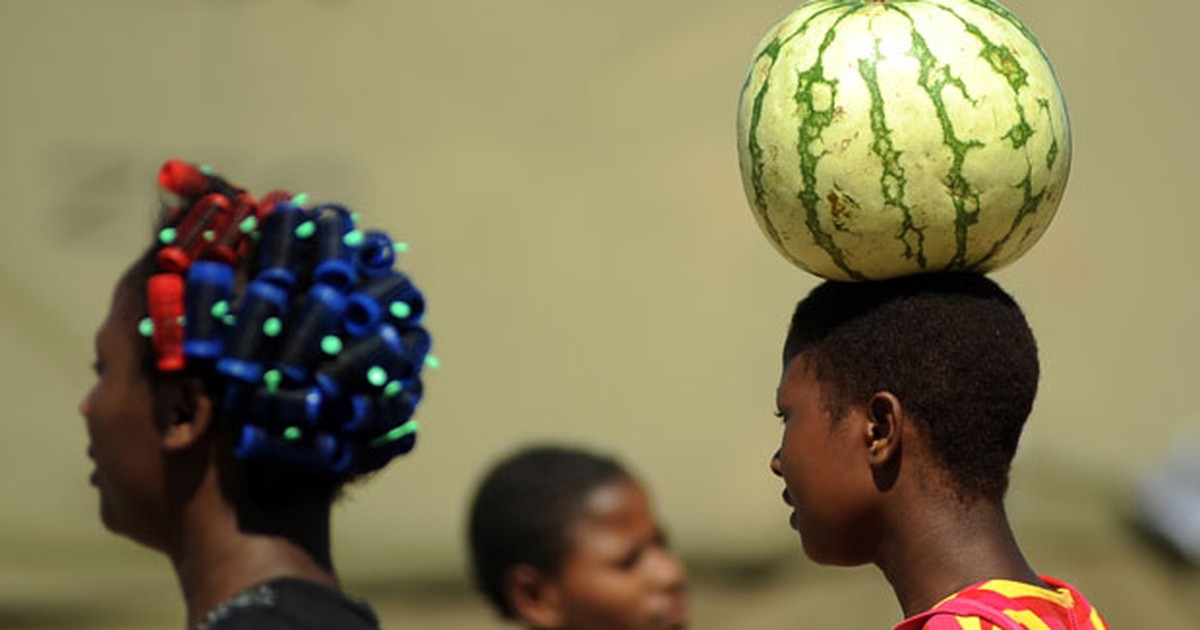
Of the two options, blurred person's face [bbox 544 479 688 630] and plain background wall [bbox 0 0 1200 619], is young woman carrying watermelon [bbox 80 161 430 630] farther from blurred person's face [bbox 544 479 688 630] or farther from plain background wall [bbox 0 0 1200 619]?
plain background wall [bbox 0 0 1200 619]

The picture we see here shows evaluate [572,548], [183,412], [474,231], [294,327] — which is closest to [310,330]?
[294,327]

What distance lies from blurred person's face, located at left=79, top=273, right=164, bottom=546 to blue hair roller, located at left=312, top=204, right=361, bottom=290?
0.35 metres

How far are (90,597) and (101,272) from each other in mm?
1168

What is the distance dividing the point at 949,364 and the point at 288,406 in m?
1.02

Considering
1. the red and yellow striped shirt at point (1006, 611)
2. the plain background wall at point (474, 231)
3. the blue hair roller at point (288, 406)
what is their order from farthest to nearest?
the plain background wall at point (474, 231)
the blue hair roller at point (288, 406)
the red and yellow striped shirt at point (1006, 611)

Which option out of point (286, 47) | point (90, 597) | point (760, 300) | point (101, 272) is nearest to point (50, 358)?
point (101, 272)

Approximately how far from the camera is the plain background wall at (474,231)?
7.28 m

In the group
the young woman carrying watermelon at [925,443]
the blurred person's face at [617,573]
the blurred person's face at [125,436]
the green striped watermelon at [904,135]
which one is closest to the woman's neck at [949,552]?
the young woman carrying watermelon at [925,443]

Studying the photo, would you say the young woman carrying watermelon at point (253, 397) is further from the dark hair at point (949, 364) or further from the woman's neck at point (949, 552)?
the woman's neck at point (949, 552)

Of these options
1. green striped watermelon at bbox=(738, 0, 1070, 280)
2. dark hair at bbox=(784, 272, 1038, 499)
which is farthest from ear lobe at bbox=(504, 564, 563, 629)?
green striped watermelon at bbox=(738, 0, 1070, 280)

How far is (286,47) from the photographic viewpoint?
291 inches

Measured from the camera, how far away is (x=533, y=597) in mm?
5250

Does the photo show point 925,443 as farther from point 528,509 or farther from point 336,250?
point 528,509

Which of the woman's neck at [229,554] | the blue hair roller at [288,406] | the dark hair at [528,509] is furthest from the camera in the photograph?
the dark hair at [528,509]
